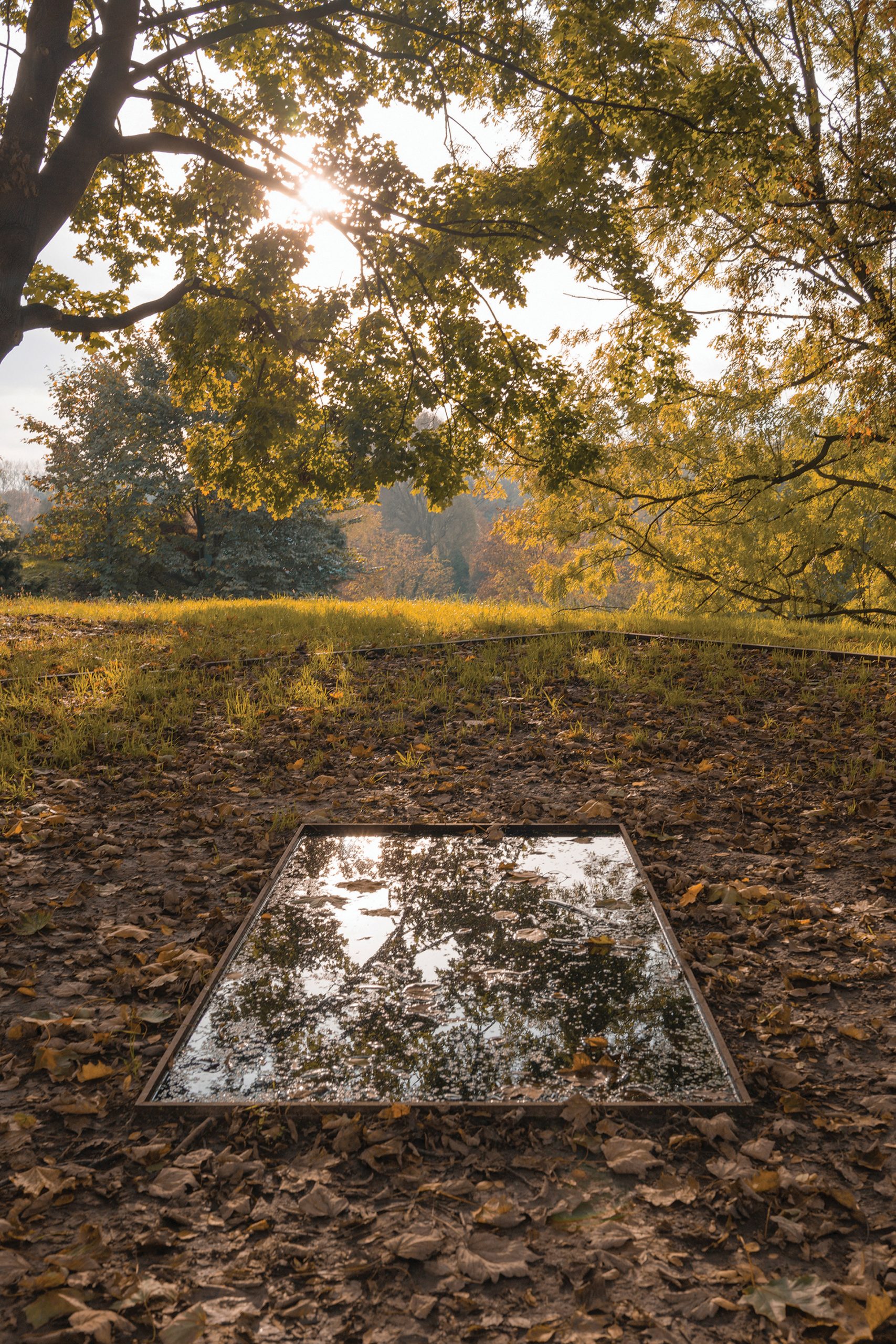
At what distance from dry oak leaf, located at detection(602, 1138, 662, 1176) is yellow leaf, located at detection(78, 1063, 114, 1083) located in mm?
1703

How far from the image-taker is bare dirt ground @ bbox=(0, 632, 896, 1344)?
6.52 feet

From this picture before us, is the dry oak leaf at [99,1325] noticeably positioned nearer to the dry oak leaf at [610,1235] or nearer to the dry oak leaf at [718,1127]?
the dry oak leaf at [610,1235]

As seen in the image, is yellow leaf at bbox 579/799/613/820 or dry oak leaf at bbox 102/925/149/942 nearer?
dry oak leaf at bbox 102/925/149/942

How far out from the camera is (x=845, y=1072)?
285 cm

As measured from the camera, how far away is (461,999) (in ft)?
10.2

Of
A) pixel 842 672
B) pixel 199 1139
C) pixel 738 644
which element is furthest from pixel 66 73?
pixel 199 1139

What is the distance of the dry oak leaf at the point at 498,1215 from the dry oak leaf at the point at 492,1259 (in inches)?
1.4

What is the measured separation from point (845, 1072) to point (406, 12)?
29.7ft

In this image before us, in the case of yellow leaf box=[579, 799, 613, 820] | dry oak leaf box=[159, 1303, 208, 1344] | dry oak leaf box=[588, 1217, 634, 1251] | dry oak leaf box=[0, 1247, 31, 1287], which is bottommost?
dry oak leaf box=[0, 1247, 31, 1287]

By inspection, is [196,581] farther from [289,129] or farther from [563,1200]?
[563,1200]

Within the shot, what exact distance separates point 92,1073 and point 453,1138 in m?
1.29

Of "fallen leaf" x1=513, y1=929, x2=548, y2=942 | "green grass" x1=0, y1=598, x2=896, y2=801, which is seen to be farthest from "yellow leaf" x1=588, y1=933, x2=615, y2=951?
"green grass" x1=0, y1=598, x2=896, y2=801

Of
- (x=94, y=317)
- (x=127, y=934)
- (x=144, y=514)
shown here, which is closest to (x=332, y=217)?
(x=94, y=317)

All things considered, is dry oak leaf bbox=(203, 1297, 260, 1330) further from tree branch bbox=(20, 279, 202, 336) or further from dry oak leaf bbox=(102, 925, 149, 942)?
tree branch bbox=(20, 279, 202, 336)
